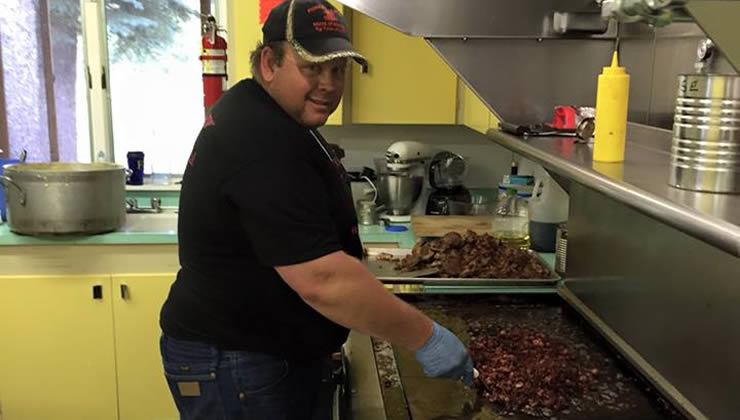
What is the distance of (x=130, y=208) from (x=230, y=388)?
5.87 feet

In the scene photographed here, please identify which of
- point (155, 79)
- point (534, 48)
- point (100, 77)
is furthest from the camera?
point (155, 79)

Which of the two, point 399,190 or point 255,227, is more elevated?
point 255,227

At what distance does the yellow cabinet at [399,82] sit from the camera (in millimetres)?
2863

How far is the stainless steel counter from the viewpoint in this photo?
0.69 metres

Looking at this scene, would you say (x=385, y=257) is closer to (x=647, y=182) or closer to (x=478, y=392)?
(x=478, y=392)

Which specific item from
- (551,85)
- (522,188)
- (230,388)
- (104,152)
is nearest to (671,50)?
(551,85)

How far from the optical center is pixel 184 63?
3.19m

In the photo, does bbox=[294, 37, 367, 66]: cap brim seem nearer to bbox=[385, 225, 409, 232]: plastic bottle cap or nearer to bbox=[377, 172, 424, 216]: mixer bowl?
bbox=[385, 225, 409, 232]: plastic bottle cap

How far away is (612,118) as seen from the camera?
3.58ft

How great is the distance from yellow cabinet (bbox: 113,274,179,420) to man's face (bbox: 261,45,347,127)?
1.48 meters

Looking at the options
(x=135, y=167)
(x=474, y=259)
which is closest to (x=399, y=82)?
(x=474, y=259)

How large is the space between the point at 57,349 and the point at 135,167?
898 millimetres

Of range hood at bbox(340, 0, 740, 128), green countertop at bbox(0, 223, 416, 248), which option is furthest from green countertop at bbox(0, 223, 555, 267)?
range hood at bbox(340, 0, 740, 128)

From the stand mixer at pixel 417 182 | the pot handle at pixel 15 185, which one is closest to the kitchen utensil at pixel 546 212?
the stand mixer at pixel 417 182
